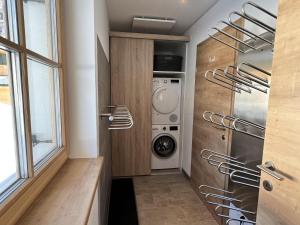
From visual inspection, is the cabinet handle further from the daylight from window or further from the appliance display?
the appliance display

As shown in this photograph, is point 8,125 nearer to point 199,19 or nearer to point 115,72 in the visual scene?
point 115,72

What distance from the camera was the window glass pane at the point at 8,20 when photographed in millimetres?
690

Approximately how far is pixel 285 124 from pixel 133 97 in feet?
8.10

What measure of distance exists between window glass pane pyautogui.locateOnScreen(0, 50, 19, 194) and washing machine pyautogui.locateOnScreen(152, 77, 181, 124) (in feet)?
8.27

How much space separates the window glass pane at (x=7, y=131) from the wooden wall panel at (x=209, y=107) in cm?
183

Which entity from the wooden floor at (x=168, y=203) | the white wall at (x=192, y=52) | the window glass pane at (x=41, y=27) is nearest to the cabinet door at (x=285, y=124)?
the window glass pane at (x=41, y=27)

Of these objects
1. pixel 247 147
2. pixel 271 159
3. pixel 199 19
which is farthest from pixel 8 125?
pixel 199 19

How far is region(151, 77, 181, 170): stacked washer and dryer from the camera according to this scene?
3207mm

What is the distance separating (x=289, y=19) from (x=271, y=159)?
2.06 feet

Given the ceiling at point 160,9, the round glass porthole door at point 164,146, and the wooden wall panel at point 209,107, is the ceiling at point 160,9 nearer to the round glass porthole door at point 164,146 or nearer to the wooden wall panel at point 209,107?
the wooden wall panel at point 209,107

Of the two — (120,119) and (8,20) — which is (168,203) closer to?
(120,119)

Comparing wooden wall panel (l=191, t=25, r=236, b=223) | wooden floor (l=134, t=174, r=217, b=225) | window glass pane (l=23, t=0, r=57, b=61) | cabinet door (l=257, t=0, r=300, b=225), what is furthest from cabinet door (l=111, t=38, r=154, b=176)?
cabinet door (l=257, t=0, r=300, b=225)

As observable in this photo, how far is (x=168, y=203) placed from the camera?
8.31 feet

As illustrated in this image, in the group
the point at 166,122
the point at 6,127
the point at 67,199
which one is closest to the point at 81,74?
the point at 6,127
